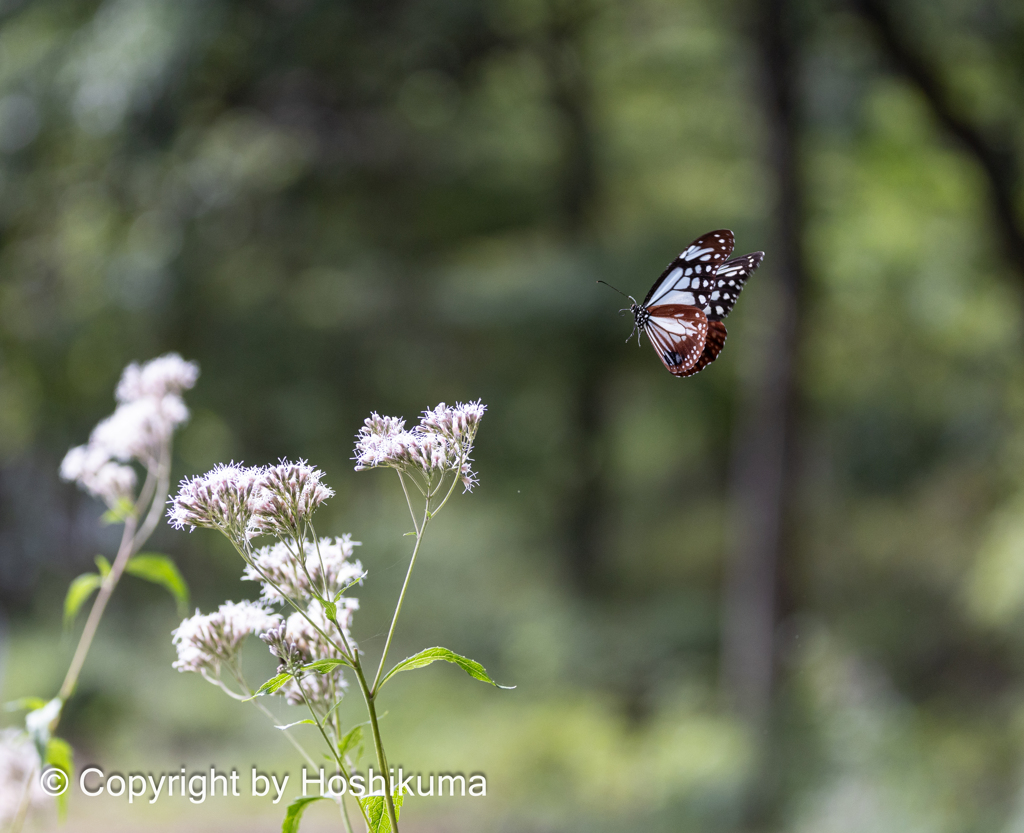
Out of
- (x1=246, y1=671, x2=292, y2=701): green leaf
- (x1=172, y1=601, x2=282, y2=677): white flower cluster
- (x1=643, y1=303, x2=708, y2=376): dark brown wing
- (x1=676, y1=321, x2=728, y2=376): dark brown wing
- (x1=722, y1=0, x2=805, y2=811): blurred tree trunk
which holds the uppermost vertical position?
(x1=722, y1=0, x2=805, y2=811): blurred tree trunk

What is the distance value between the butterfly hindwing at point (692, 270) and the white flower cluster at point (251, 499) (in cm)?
37

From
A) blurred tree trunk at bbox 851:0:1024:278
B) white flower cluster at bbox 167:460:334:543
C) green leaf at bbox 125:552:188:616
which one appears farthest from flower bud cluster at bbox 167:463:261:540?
blurred tree trunk at bbox 851:0:1024:278

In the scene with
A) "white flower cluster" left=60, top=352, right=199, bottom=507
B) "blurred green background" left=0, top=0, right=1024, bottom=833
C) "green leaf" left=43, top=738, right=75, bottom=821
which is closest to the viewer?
"green leaf" left=43, top=738, right=75, bottom=821

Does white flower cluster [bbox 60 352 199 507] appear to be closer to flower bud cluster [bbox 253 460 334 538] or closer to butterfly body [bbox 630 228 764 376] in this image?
flower bud cluster [bbox 253 460 334 538]

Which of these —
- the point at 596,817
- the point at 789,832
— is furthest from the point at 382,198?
the point at 789,832

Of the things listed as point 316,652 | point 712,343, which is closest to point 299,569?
point 316,652

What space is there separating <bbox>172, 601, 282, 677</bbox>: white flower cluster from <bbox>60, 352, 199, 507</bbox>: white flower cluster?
0.82ft

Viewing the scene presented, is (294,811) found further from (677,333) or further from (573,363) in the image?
(573,363)

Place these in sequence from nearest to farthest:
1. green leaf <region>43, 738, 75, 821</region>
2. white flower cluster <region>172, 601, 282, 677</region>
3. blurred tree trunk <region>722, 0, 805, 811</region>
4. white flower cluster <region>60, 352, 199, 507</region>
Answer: white flower cluster <region>172, 601, 282, 677</region>
green leaf <region>43, 738, 75, 821</region>
white flower cluster <region>60, 352, 199, 507</region>
blurred tree trunk <region>722, 0, 805, 811</region>

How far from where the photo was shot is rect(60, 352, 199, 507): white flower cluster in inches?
28.4

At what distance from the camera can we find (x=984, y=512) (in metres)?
3.65

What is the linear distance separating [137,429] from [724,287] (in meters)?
0.54

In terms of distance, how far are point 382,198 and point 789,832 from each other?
2.89 metres

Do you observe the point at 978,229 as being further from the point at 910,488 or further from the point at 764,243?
the point at 910,488
